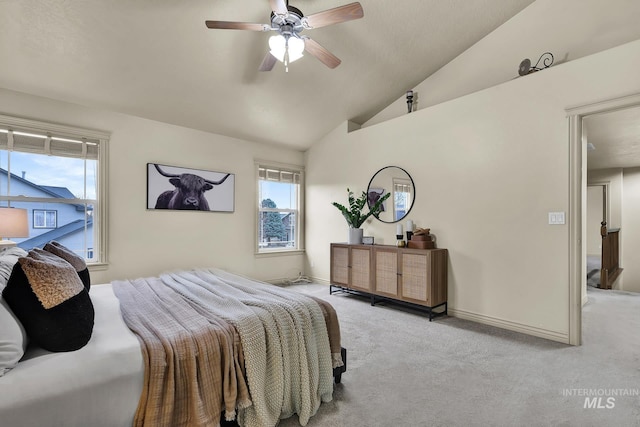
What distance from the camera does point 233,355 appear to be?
1.59 m

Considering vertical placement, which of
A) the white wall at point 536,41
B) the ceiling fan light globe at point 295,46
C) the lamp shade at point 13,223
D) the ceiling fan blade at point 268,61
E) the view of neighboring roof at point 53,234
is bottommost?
the view of neighboring roof at point 53,234

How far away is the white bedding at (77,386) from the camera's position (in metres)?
1.12

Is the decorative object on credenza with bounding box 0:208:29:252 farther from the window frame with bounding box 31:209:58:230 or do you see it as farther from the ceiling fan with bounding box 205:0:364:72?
the ceiling fan with bounding box 205:0:364:72

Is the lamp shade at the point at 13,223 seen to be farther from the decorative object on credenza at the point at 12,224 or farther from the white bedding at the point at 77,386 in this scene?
the white bedding at the point at 77,386

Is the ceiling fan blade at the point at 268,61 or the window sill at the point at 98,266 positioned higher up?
the ceiling fan blade at the point at 268,61

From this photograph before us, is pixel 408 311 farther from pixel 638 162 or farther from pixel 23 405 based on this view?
pixel 638 162

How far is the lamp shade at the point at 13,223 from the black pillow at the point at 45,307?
Answer: 195 centimetres

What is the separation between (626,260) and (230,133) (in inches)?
307

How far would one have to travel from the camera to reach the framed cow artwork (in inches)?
161

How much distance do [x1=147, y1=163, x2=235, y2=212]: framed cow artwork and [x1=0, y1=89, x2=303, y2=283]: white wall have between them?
9 cm

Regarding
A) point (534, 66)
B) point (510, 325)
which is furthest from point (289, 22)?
point (510, 325)

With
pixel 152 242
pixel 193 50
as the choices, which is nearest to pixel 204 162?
pixel 152 242

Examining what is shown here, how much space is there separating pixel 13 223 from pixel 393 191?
4.15 m

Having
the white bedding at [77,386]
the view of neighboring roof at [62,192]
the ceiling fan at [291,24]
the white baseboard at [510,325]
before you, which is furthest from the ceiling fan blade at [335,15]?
the view of neighboring roof at [62,192]
